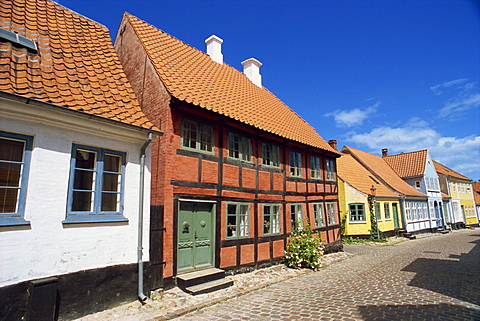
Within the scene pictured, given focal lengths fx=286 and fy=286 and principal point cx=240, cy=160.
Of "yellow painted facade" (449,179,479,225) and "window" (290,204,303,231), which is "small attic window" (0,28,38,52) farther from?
"yellow painted facade" (449,179,479,225)

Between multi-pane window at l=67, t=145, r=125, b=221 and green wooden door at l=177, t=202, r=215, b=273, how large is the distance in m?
2.03

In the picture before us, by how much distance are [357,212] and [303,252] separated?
1014 cm

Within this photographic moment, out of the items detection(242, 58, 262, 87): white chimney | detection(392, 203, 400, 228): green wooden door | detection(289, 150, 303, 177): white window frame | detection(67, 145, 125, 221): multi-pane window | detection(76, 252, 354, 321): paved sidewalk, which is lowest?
detection(76, 252, 354, 321): paved sidewalk

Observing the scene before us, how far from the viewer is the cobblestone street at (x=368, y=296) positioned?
5.60m

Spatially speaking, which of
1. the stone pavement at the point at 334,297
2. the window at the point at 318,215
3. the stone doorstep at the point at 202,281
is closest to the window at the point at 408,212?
the window at the point at 318,215

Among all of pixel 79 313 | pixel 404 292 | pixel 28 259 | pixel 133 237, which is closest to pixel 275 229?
pixel 404 292

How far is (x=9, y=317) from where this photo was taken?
14.6 feet

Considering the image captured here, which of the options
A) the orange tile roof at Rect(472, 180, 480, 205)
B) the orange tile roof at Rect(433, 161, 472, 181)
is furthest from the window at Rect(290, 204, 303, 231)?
the orange tile roof at Rect(472, 180, 480, 205)

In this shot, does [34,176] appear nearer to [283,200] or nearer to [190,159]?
[190,159]

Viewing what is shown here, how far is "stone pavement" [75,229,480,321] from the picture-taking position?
5555 mm

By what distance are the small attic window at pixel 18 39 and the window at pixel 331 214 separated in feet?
43.5

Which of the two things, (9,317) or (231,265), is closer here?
(9,317)

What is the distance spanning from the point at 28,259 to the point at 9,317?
2.81ft

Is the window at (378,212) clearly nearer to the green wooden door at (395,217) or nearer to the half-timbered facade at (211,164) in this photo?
the green wooden door at (395,217)
